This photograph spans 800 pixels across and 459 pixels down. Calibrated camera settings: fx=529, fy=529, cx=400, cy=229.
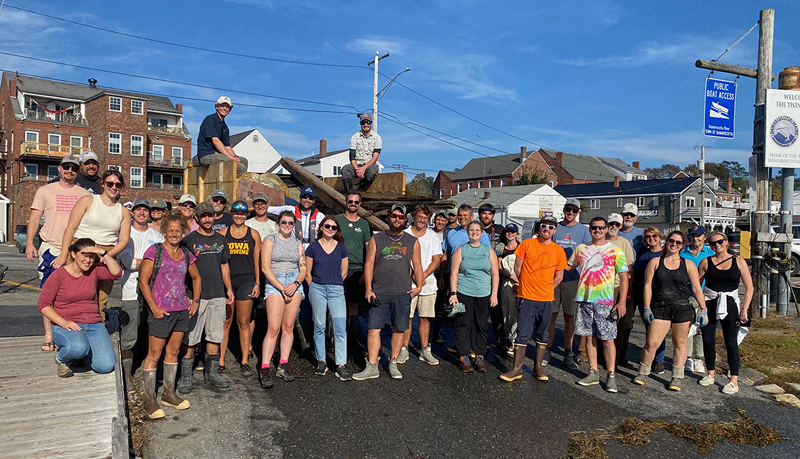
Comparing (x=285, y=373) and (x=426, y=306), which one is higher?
(x=426, y=306)

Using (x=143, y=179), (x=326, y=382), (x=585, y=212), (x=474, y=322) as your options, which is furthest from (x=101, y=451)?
(x=585, y=212)


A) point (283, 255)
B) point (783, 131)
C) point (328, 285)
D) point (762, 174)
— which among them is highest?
point (783, 131)

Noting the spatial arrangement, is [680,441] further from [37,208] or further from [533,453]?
[37,208]

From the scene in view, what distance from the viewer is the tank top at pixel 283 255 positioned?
18.7 ft

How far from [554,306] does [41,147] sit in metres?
48.1

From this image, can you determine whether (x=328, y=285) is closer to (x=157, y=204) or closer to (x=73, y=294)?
(x=157, y=204)

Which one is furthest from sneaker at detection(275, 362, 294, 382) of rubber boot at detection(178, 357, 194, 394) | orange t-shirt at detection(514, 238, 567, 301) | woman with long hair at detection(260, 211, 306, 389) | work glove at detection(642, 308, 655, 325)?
work glove at detection(642, 308, 655, 325)

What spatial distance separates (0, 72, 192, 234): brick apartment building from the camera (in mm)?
43000

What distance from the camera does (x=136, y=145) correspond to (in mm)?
44812

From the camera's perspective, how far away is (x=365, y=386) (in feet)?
18.6

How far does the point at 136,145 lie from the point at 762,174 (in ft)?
150

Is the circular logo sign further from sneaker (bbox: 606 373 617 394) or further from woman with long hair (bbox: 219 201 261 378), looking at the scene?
woman with long hair (bbox: 219 201 261 378)

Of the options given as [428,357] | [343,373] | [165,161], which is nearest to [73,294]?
[343,373]

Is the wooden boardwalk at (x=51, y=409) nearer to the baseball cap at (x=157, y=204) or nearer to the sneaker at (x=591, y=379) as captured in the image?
the baseball cap at (x=157, y=204)
